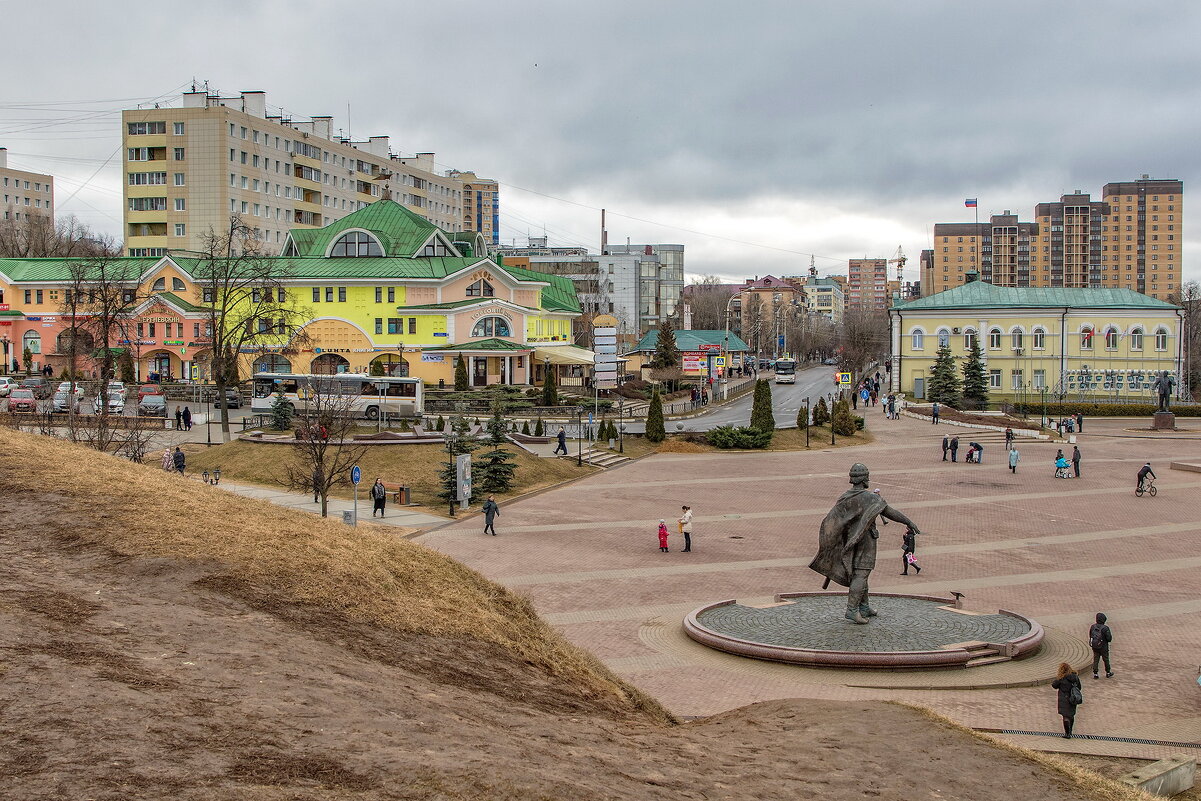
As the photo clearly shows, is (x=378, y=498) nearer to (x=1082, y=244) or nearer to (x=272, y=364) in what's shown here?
(x=272, y=364)

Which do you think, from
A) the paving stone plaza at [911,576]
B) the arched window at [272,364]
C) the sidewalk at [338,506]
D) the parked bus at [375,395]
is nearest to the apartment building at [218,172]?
the arched window at [272,364]

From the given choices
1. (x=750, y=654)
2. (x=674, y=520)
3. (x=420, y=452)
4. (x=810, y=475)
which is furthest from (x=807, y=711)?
(x=810, y=475)

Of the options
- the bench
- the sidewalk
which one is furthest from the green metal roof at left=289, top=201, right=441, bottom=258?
the sidewalk

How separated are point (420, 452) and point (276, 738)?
95.0ft

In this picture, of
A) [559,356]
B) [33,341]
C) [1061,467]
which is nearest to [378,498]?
[1061,467]

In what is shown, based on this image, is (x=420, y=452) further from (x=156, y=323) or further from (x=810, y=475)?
(x=156, y=323)

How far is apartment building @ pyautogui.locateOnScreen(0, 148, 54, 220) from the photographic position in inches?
5374

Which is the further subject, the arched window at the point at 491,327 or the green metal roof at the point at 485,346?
the arched window at the point at 491,327

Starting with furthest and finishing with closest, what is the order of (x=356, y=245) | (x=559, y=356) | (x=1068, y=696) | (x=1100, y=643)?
(x=356, y=245), (x=559, y=356), (x=1100, y=643), (x=1068, y=696)

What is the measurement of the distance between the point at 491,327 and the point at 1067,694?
5783 cm

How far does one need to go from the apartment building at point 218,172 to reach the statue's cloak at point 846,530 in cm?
6743

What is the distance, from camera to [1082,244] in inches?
6698

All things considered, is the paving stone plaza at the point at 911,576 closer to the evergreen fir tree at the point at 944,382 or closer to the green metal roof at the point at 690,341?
the evergreen fir tree at the point at 944,382

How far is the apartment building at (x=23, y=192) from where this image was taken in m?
136
